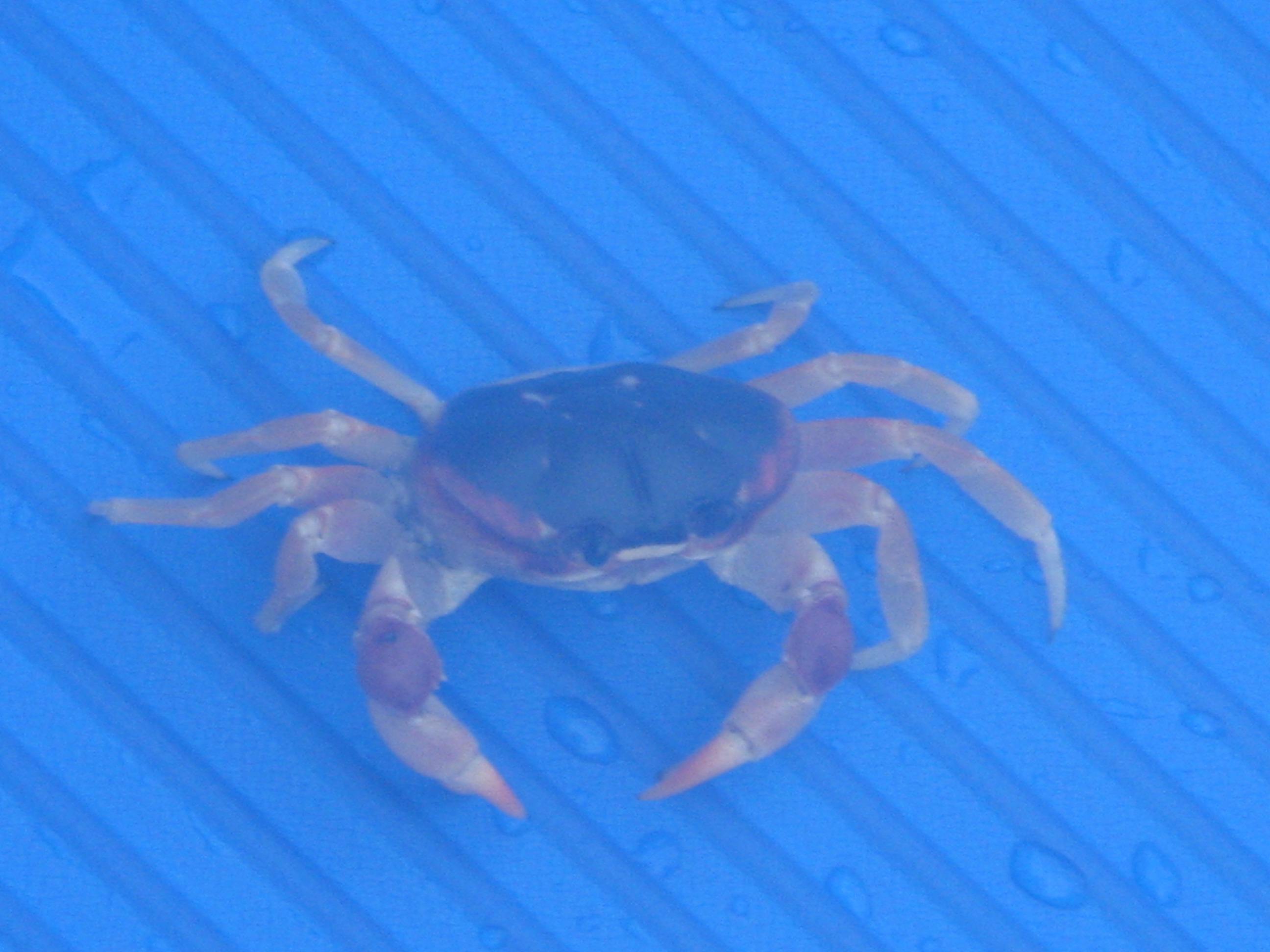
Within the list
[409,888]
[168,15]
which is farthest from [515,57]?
[409,888]

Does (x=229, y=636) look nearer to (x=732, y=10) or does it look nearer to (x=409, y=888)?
(x=409, y=888)

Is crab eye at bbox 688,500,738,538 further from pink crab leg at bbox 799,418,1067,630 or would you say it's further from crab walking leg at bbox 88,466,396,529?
crab walking leg at bbox 88,466,396,529

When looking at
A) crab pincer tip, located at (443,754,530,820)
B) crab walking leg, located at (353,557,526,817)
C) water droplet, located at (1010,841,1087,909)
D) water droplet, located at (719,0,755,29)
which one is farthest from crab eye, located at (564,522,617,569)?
water droplet, located at (719,0,755,29)

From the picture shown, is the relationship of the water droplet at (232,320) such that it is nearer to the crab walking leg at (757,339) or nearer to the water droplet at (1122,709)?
the crab walking leg at (757,339)

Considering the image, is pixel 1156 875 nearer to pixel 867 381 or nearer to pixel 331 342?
pixel 867 381

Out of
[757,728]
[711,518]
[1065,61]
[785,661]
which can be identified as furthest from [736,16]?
[757,728]

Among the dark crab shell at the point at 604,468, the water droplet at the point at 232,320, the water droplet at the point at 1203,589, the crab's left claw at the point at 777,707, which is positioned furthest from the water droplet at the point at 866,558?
the water droplet at the point at 232,320
